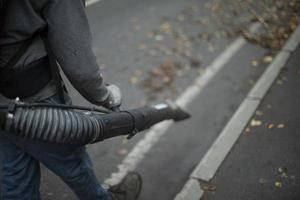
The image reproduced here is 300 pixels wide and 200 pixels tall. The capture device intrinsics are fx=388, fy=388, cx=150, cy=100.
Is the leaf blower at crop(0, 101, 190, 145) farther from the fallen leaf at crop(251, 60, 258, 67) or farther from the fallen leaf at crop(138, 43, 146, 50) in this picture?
the fallen leaf at crop(138, 43, 146, 50)

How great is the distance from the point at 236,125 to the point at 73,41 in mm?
2950

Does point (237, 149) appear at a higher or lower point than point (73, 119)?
lower

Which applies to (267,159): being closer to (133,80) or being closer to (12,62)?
(133,80)

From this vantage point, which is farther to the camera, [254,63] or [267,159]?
[254,63]

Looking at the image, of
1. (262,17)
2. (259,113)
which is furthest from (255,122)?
(262,17)

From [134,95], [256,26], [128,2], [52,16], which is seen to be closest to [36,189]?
[52,16]

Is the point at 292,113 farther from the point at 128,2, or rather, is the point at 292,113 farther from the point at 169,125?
the point at 128,2

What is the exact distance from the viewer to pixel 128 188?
3.99m

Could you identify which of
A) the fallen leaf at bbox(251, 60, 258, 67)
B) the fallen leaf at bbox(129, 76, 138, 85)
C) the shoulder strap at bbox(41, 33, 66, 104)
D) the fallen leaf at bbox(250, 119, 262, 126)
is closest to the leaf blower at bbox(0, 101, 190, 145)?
the shoulder strap at bbox(41, 33, 66, 104)

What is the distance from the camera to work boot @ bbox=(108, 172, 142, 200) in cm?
377

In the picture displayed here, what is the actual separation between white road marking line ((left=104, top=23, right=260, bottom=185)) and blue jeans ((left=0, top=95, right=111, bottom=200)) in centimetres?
139

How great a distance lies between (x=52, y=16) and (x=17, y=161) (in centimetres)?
113

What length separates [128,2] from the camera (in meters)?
9.20

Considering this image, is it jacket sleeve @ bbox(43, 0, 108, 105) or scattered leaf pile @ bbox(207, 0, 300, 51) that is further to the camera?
scattered leaf pile @ bbox(207, 0, 300, 51)
